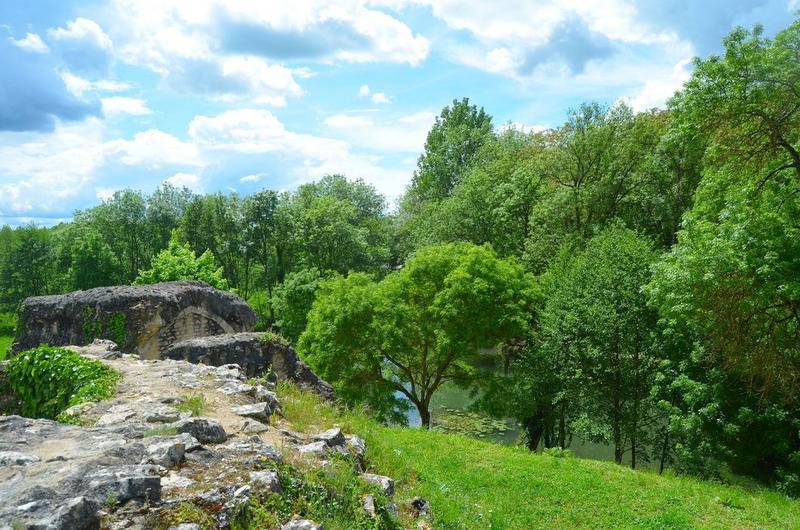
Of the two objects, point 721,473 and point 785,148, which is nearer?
point 785,148

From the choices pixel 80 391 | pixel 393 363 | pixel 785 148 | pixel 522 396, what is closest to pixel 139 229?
pixel 393 363

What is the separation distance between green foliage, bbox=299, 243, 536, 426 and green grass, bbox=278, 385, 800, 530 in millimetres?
8772

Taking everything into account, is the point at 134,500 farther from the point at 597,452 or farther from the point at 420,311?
the point at 597,452

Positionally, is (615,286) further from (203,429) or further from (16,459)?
(16,459)

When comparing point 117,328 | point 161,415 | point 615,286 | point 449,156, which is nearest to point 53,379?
point 161,415

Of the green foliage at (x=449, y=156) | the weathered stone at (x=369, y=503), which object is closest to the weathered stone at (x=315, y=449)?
the weathered stone at (x=369, y=503)

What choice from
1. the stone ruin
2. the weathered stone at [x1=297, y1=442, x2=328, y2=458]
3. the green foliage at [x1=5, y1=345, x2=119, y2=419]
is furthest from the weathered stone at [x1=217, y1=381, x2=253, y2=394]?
the stone ruin

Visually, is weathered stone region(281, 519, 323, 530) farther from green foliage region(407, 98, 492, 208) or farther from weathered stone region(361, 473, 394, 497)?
green foliage region(407, 98, 492, 208)

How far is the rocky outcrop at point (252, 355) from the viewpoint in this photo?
14477 millimetres

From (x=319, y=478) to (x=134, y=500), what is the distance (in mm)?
2124

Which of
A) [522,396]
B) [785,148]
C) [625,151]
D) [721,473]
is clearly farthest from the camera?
[625,151]

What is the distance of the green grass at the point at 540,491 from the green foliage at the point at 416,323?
28.8 feet

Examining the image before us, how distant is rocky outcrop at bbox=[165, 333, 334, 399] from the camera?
14.5m

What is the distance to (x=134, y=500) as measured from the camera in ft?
18.3
